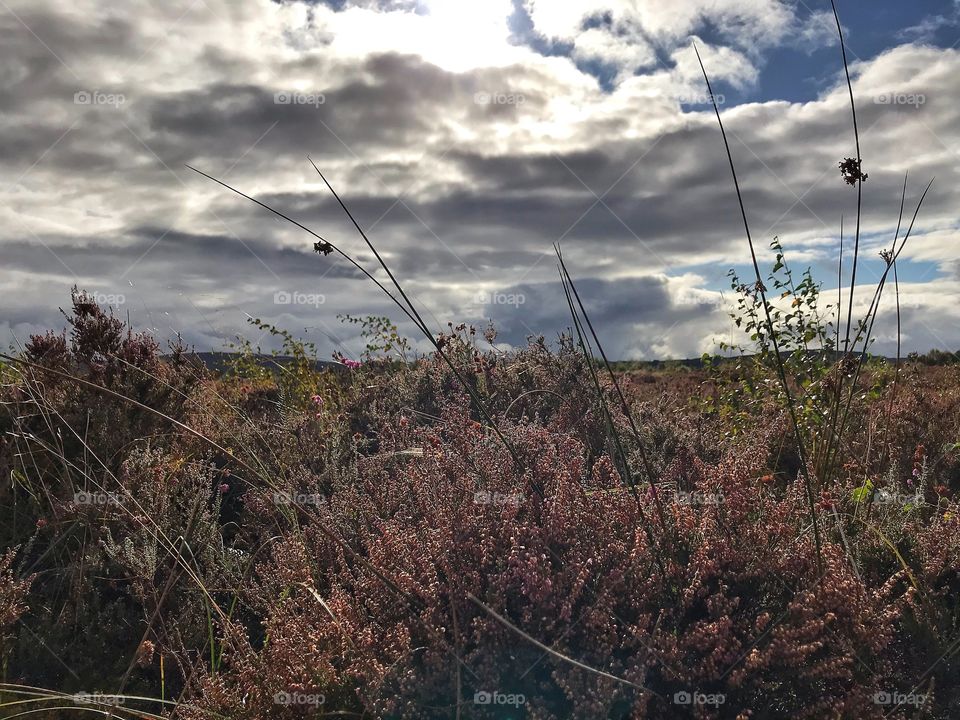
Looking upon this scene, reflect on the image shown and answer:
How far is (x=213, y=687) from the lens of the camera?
274 centimetres

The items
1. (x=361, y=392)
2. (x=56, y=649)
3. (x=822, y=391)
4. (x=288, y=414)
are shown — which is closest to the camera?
(x=56, y=649)

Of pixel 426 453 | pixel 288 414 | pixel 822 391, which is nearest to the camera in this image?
pixel 426 453

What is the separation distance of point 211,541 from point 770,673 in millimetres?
3265

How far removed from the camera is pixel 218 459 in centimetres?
655

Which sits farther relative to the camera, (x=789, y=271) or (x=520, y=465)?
(x=789, y=271)

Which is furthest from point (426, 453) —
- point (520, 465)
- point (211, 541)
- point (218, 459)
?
point (218, 459)

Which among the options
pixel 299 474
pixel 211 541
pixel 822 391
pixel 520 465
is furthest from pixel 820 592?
pixel 822 391

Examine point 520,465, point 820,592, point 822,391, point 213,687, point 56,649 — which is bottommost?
point 56,649

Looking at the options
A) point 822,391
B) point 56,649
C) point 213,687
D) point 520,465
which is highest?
point 822,391

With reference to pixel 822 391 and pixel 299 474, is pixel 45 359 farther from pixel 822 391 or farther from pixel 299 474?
pixel 822 391

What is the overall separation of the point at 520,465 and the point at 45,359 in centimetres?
525

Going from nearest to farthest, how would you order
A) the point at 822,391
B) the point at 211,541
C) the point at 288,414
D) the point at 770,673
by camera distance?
the point at 770,673 < the point at 211,541 < the point at 822,391 < the point at 288,414

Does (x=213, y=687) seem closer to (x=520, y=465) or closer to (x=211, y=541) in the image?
(x=520, y=465)

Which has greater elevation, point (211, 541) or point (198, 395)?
point (198, 395)
